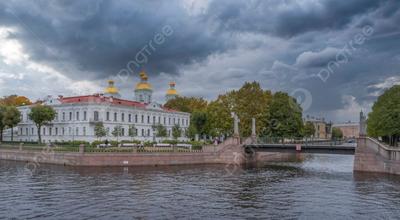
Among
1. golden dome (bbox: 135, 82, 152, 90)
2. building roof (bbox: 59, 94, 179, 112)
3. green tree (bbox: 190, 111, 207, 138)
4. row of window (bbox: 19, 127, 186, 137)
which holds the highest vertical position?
golden dome (bbox: 135, 82, 152, 90)

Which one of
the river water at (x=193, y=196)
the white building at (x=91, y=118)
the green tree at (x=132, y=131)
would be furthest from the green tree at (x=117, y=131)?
the river water at (x=193, y=196)

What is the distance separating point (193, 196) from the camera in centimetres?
2945

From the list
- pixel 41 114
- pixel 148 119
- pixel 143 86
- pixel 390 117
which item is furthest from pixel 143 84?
pixel 390 117

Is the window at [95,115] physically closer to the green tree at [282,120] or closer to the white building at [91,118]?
the white building at [91,118]

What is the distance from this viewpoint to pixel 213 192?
103 ft

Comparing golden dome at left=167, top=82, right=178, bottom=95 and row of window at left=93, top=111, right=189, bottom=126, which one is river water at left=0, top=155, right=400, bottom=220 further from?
golden dome at left=167, top=82, right=178, bottom=95

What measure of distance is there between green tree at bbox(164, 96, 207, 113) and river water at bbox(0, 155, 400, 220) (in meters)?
77.0

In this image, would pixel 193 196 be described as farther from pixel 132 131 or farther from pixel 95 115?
pixel 132 131

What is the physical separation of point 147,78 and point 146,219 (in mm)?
91520

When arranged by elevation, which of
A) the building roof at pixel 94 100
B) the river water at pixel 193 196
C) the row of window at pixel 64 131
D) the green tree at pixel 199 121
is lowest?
the river water at pixel 193 196

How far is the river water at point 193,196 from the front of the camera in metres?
23.8

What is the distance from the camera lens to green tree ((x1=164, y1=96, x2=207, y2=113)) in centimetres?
12050

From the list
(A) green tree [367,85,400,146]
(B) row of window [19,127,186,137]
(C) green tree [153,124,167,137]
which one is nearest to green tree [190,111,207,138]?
(C) green tree [153,124,167,137]

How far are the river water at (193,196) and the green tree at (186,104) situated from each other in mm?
77018
